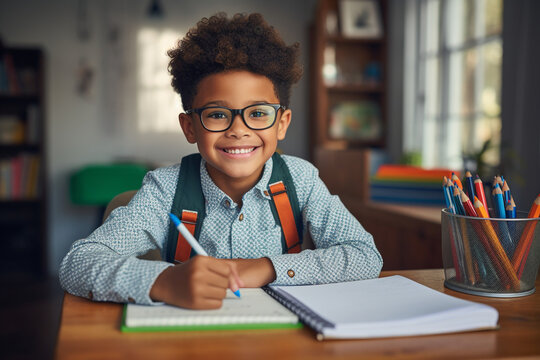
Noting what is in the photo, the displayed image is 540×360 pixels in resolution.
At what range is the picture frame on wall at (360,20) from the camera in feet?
13.3

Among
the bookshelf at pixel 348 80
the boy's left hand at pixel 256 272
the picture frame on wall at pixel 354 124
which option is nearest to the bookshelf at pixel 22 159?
the bookshelf at pixel 348 80

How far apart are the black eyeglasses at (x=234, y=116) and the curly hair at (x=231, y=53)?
0.09m

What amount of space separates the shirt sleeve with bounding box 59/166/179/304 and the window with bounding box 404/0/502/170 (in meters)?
1.97

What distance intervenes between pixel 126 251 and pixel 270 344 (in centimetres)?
50

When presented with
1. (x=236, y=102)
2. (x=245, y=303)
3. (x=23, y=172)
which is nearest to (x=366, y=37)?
(x=23, y=172)

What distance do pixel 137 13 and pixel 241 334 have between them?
434 centimetres

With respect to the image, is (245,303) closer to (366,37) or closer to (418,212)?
(418,212)

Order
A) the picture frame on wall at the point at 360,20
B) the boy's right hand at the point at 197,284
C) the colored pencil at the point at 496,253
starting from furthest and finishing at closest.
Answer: the picture frame on wall at the point at 360,20 < the colored pencil at the point at 496,253 < the boy's right hand at the point at 197,284

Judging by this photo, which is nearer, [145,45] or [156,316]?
[156,316]

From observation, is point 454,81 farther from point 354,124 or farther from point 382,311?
point 382,311

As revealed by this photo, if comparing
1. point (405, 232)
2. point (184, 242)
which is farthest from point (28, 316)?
point (184, 242)

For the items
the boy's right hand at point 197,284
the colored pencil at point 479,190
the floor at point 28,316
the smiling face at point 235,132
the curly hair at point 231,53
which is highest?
the curly hair at point 231,53

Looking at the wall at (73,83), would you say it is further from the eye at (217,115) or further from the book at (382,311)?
the book at (382,311)

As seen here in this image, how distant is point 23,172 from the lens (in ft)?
14.2
